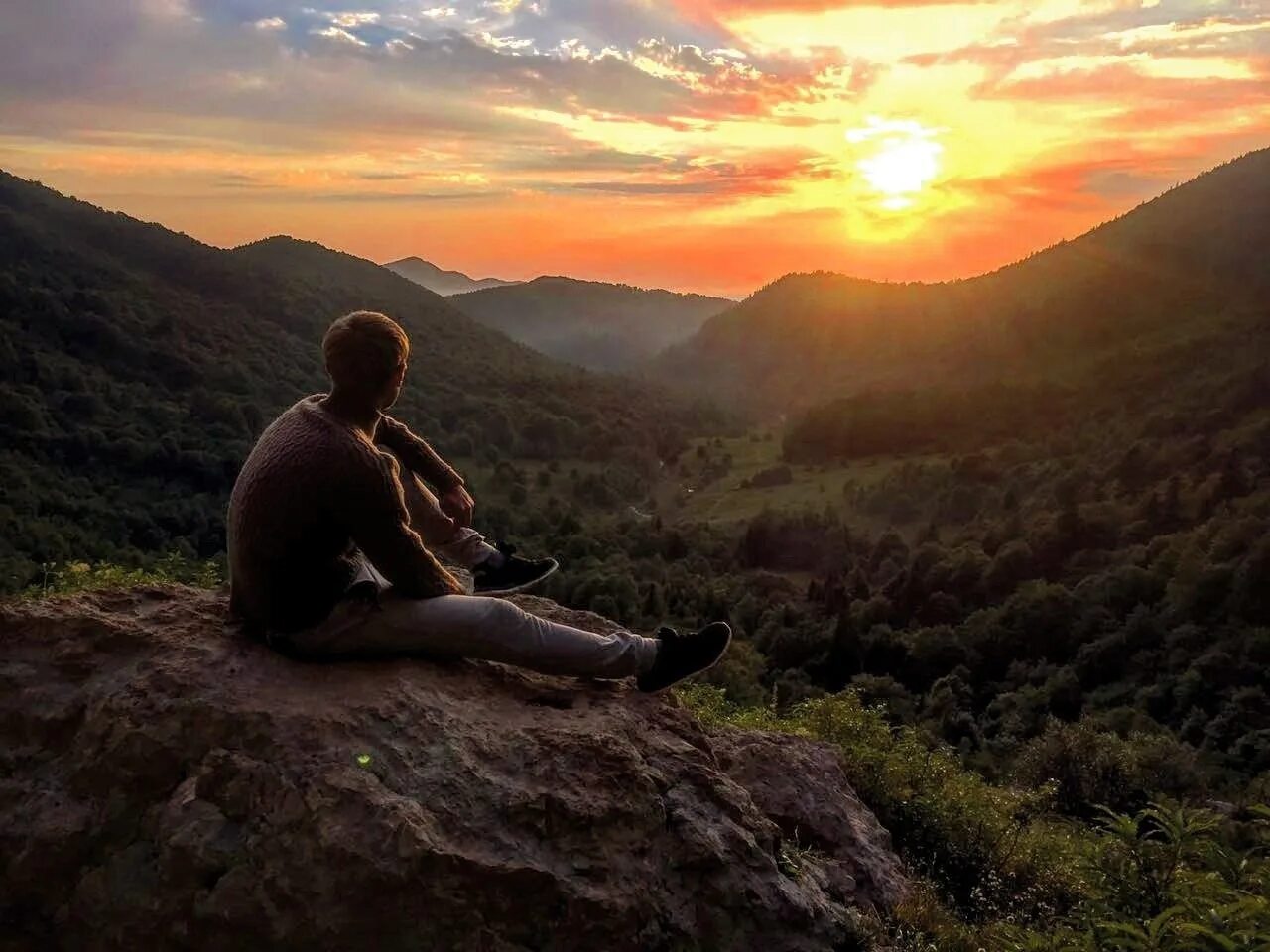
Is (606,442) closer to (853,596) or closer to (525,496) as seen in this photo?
(525,496)

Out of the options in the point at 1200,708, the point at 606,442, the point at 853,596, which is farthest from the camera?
the point at 606,442

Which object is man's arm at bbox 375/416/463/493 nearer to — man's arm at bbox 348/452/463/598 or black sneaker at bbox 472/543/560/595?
black sneaker at bbox 472/543/560/595

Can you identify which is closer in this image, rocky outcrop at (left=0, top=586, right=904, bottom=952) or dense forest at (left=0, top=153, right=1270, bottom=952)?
rocky outcrop at (left=0, top=586, right=904, bottom=952)

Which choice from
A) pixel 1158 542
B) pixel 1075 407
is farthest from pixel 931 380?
pixel 1158 542

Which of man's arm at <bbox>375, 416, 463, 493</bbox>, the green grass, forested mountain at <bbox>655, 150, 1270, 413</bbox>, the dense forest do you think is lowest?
the green grass

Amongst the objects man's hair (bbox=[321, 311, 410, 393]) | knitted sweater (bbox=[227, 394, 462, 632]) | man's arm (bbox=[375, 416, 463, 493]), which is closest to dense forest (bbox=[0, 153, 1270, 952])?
knitted sweater (bbox=[227, 394, 462, 632])

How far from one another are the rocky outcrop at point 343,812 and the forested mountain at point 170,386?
27772 mm

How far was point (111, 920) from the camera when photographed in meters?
4.33

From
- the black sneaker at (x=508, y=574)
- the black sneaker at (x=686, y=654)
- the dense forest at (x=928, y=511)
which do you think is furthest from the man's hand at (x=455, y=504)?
the dense forest at (x=928, y=511)

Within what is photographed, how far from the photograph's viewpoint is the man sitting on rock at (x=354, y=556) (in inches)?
191

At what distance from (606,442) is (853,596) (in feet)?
221

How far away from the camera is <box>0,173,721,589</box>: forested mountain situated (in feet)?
208

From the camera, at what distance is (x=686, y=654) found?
5.89 metres

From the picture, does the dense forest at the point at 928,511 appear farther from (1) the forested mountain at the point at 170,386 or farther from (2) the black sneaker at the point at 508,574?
(2) the black sneaker at the point at 508,574
